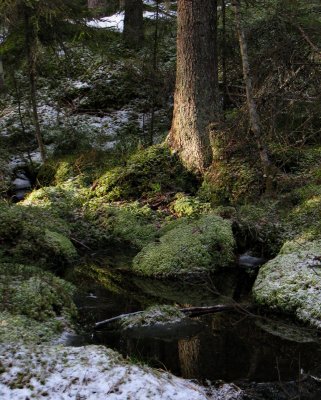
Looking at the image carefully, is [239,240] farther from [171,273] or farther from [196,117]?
[196,117]

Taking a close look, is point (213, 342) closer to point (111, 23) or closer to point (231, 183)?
point (231, 183)

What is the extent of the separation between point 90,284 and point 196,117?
488 cm

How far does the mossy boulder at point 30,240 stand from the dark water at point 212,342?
139 cm

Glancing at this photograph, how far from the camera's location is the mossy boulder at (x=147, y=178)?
10672mm

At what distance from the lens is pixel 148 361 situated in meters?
4.73

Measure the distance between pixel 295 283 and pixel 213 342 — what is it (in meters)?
1.56

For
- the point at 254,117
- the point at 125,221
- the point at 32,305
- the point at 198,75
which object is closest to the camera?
the point at 32,305

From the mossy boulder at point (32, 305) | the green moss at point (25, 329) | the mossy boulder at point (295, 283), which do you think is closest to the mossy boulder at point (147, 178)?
the mossy boulder at point (295, 283)

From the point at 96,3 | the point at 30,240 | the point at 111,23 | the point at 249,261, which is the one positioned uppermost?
the point at 96,3

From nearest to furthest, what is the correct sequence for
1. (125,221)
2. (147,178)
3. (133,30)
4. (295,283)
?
(295,283), (125,221), (147,178), (133,30)

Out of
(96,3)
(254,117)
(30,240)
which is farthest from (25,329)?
(96,3)

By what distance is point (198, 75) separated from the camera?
10.5 metres

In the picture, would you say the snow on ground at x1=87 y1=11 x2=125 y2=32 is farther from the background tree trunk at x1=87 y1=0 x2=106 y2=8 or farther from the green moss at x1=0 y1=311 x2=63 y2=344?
the green moss at x1=0 y1=311 x2=63 y2=344

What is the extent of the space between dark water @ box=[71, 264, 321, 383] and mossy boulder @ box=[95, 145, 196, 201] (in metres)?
4.22
